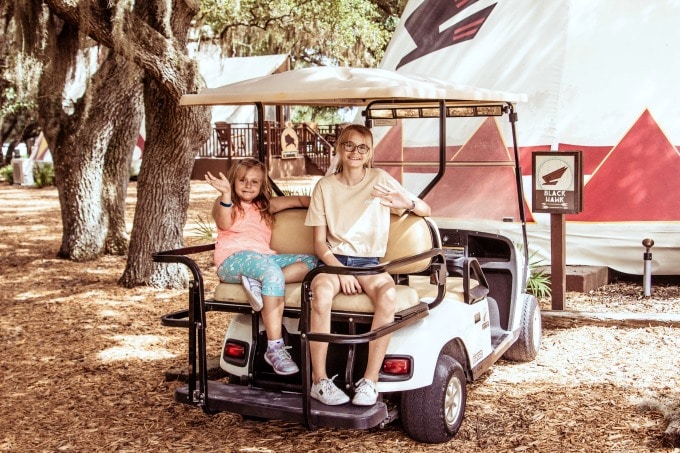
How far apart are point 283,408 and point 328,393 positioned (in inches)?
9.1

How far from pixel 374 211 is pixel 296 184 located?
1709 cm

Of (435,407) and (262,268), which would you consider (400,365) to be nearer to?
(435,407)

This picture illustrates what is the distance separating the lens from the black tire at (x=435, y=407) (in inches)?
173

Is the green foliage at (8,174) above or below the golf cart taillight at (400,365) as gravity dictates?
above

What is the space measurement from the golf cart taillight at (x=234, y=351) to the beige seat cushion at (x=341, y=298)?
0.88ft

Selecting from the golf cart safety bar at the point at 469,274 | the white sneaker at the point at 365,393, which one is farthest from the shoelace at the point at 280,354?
the golf cart safety bar at the point at 469,274

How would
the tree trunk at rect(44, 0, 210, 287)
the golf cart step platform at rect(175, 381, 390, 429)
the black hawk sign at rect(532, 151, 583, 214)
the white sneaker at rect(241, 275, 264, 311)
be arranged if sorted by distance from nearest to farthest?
the golf cart step platform at rect(175, 381, 390, 429)
the white sneaker at rect(241, 275, 264, 311)
the black hawk sign at rect(532, 151, 583, 214)
the tree trunk at rect(44, 0, 210, 287)

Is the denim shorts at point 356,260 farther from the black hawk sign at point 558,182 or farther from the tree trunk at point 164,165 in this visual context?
the tree trunk at point 164,165

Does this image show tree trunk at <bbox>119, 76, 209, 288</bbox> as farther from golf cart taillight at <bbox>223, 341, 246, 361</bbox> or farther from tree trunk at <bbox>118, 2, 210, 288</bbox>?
golf cart taillight at <bbox>223, 341, 246, 361</bbox>

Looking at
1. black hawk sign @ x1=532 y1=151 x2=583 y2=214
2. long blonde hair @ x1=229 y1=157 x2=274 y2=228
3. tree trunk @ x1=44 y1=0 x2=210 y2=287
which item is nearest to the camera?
long blonde hair @ x1=229 y1=157 x2=274 y2=228

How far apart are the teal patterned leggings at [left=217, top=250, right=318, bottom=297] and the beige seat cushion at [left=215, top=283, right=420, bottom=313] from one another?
6cm

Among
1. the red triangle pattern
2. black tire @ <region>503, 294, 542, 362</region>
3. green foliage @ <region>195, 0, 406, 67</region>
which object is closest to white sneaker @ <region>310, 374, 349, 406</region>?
black tire @ <region>503, 294, 542, 362</region>

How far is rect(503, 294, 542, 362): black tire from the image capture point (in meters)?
6.05

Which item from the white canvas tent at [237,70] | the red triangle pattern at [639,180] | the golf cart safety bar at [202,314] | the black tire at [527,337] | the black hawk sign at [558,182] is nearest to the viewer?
the golf cart safety bar at [202,314]
